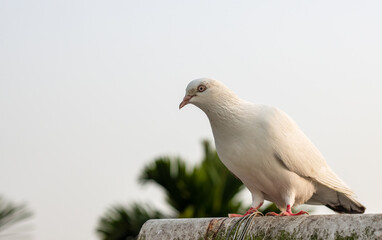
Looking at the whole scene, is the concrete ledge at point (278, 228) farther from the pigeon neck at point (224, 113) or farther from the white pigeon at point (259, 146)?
the pigeon neck at point (224, 113)

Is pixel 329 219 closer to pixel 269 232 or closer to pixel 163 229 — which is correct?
pixel 269 232

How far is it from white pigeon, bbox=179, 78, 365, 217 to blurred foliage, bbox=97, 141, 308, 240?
10.1 meters

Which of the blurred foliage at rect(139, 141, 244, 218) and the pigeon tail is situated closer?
the pigeon tail

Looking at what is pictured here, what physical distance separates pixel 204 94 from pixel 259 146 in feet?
2.45

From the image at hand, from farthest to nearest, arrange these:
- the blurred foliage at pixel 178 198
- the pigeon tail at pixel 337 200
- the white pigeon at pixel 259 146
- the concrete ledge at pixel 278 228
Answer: the blurred foliage at pixel 178 198, the pigeon tail at pixel 337 200, the white pigeon at pixel 259 146, the concrete ledge at pixel 278 228

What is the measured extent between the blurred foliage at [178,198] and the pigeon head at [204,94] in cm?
1039

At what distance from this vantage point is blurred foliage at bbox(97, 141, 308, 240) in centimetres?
1628

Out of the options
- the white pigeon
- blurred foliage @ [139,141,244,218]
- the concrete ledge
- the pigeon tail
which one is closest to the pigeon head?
the white pigeon

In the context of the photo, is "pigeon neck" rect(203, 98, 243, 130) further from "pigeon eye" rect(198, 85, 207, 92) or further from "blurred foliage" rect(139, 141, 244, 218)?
"blurred foliage" rect(139, 141, 244, 218)

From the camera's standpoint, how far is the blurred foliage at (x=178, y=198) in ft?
53.4

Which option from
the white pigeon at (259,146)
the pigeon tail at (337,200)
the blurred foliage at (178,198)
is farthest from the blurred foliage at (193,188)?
the white pigeon at (259,146)

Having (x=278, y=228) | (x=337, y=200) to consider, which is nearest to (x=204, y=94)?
(x=278, y=228)

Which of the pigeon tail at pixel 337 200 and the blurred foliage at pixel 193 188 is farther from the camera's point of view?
the blurred foliage at pixel 193 188

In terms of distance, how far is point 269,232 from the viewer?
519cm
